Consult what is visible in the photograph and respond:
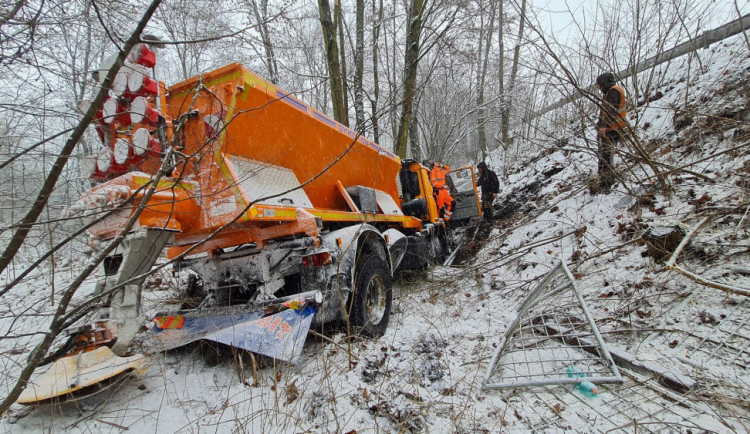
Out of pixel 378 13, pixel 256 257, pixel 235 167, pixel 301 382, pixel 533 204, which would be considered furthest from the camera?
pixel 378 13

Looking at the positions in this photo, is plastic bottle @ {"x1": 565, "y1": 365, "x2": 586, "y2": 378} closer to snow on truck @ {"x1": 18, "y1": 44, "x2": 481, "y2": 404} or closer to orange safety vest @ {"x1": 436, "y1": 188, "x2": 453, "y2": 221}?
snow on truck @ {"x1": 18, "y1": 44, "x2": 481, "y2": 404}

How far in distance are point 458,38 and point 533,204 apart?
5.79m

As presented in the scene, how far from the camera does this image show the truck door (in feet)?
26.8

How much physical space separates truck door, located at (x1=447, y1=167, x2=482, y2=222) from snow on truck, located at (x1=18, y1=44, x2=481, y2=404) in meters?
4.53

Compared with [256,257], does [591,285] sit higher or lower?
lower

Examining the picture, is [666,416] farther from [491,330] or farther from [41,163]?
[41,163]

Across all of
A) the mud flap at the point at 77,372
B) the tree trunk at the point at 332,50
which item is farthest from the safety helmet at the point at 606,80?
the mud flap at the point at 77,372

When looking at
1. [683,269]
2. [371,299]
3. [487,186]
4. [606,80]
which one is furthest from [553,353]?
[487,186]

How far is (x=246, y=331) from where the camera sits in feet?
8.62

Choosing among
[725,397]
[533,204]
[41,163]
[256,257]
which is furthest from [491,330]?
[533,204]

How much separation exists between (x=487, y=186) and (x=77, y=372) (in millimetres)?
8849

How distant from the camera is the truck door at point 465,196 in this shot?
8164 mm

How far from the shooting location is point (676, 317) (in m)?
2.77

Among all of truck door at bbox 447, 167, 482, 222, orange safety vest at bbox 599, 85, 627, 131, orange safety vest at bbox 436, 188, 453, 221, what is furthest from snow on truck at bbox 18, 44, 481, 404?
truck door at bbox 447, 167, 482, 222
